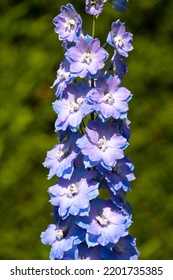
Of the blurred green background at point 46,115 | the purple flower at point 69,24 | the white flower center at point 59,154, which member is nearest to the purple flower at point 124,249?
the white flower center at point 59,154

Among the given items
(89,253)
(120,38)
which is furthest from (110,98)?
(89,253)

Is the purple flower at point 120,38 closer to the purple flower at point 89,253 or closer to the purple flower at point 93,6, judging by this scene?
the purple flower at point 93,6

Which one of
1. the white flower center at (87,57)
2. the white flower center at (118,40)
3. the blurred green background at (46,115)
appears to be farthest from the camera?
the blurred green background at (46,115)

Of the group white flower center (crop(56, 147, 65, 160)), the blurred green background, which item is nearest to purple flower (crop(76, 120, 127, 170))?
white flower center (crop(56, 147, 65, 160))

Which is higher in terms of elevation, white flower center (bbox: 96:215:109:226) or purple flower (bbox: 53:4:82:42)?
purple flower (bbox: 53:4:82:42)

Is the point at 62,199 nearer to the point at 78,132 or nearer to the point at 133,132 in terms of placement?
the point at 78,132

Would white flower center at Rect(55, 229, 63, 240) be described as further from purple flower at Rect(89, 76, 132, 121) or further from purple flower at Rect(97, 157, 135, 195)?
purple flower at Rect(89, 76, 132, 121)
